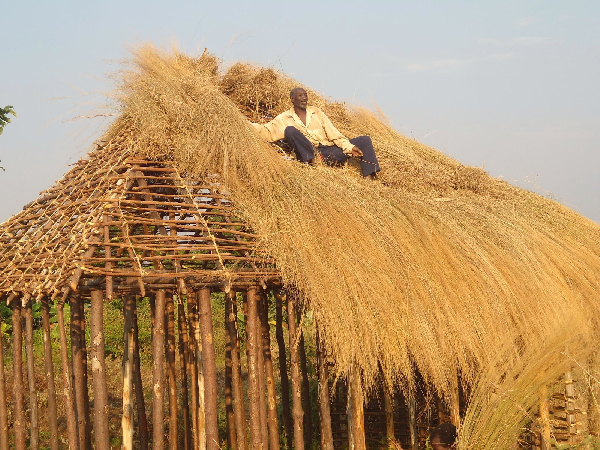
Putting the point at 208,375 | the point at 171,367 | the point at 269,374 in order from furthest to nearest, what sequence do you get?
the point at 171,367 < the point at 269,374 < the point at 208,375

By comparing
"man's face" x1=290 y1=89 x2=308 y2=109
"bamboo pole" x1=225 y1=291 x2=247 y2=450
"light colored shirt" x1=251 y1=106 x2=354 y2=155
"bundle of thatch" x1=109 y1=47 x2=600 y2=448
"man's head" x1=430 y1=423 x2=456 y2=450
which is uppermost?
"man's face" x1=290 y1=89 x2=308 y2=109

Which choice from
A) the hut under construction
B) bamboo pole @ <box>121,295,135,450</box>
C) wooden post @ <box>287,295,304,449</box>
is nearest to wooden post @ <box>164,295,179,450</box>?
the hut under construction

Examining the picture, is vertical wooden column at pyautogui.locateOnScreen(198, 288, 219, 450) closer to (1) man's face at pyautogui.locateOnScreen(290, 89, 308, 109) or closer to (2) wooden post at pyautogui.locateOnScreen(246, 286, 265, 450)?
(2) wooden post at pyautogui.locateOnScreen(246, 286, 265, 450)

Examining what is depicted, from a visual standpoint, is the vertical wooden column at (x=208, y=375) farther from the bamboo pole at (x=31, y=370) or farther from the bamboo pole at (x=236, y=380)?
the bamboo pole at (x=31, y=370)

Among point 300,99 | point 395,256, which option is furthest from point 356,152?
point 395,256

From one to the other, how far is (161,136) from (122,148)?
45 cm

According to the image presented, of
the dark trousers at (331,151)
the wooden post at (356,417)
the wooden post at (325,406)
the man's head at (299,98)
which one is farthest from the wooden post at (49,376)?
the man's head at (299,98)

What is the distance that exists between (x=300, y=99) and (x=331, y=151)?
665mm

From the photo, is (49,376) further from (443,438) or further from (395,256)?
(443,438)

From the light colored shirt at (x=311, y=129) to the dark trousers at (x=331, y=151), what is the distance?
82 mm

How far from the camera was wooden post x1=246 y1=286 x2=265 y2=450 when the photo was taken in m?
5.36

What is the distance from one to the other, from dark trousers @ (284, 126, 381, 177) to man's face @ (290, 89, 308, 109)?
0.49 meters

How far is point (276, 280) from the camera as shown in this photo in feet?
17.6

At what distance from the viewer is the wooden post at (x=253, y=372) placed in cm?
536
